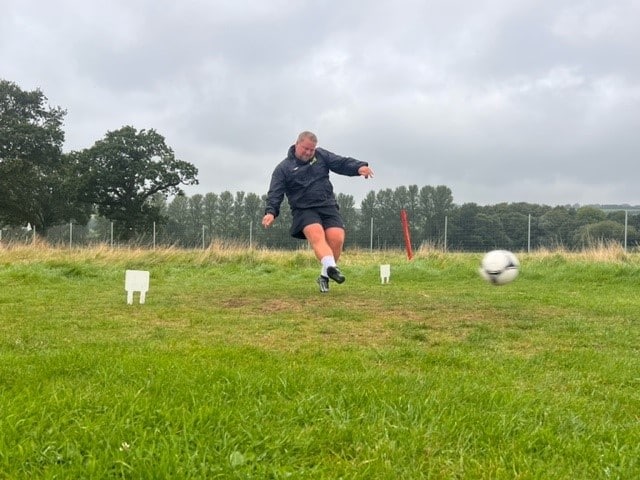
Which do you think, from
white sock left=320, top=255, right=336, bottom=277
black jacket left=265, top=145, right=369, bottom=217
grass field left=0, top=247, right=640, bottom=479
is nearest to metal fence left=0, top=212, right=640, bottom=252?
black jacket left=265, top=145, right=369, bottom=217

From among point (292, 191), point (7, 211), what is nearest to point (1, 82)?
point (7, 211)

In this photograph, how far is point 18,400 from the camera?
2.00m

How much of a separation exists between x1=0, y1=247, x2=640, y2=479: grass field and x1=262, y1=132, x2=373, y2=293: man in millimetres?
1931

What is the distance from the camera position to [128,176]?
3741cm

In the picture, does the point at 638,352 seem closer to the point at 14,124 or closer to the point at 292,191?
the point at 292,191

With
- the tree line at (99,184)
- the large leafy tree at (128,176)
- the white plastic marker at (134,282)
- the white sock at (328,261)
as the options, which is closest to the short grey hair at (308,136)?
the white sock at (328,261)

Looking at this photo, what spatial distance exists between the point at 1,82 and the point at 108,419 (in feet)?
141

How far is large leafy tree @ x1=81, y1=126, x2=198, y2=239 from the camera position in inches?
1446

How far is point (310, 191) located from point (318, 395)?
15.3 feet

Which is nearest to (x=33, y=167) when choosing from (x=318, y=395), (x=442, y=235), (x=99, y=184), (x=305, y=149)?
(x=99, y=184)

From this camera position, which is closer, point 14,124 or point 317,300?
point 317,300

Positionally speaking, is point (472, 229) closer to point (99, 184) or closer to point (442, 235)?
point (442, 235)

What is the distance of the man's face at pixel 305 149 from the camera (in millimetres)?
6625

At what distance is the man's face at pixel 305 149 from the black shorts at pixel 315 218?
0.65 metres
